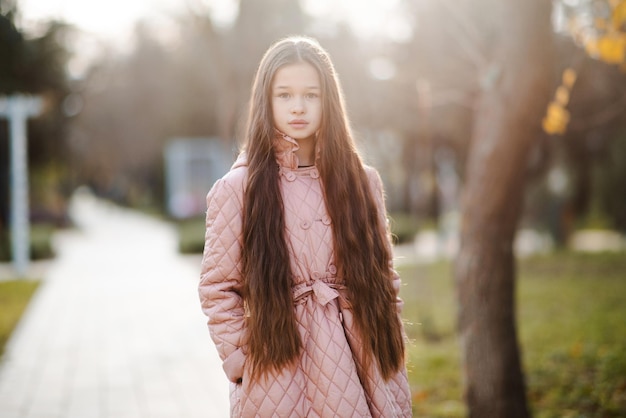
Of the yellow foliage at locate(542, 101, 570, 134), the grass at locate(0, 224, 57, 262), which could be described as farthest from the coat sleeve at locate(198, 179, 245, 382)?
the grass at locate(0, 224, 57, 262)

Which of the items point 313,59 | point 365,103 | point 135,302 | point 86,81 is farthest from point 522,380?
point 86,81

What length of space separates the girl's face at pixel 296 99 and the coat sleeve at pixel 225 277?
0.29 meters

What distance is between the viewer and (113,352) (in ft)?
25.5

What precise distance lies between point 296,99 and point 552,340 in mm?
6562

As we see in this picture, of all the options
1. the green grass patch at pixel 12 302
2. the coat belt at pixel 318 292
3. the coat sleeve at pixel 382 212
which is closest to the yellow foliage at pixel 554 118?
the coat sleeve at pixel 382 212

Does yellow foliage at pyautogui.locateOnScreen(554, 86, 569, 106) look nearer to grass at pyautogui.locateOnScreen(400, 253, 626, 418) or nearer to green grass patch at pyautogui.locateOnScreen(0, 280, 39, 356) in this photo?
grass at pyautogui.locateOnScreen(400, 253, 626, 418)

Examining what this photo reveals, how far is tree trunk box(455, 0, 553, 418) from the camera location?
4176mm

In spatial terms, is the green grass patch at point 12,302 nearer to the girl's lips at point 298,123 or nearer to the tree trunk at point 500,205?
the tree trunk at point 500,205

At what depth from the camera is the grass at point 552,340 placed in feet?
18.8

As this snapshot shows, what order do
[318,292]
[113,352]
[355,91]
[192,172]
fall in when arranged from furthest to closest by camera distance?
[192,172]
[355,91]
[113,352]
[318,292]

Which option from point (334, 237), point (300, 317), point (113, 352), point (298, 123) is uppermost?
point (298, 123)

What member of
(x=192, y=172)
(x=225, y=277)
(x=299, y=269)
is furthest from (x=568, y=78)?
(x=192, y=172)

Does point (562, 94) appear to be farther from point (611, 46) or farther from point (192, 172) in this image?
point (192, 172)

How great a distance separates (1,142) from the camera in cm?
2281
